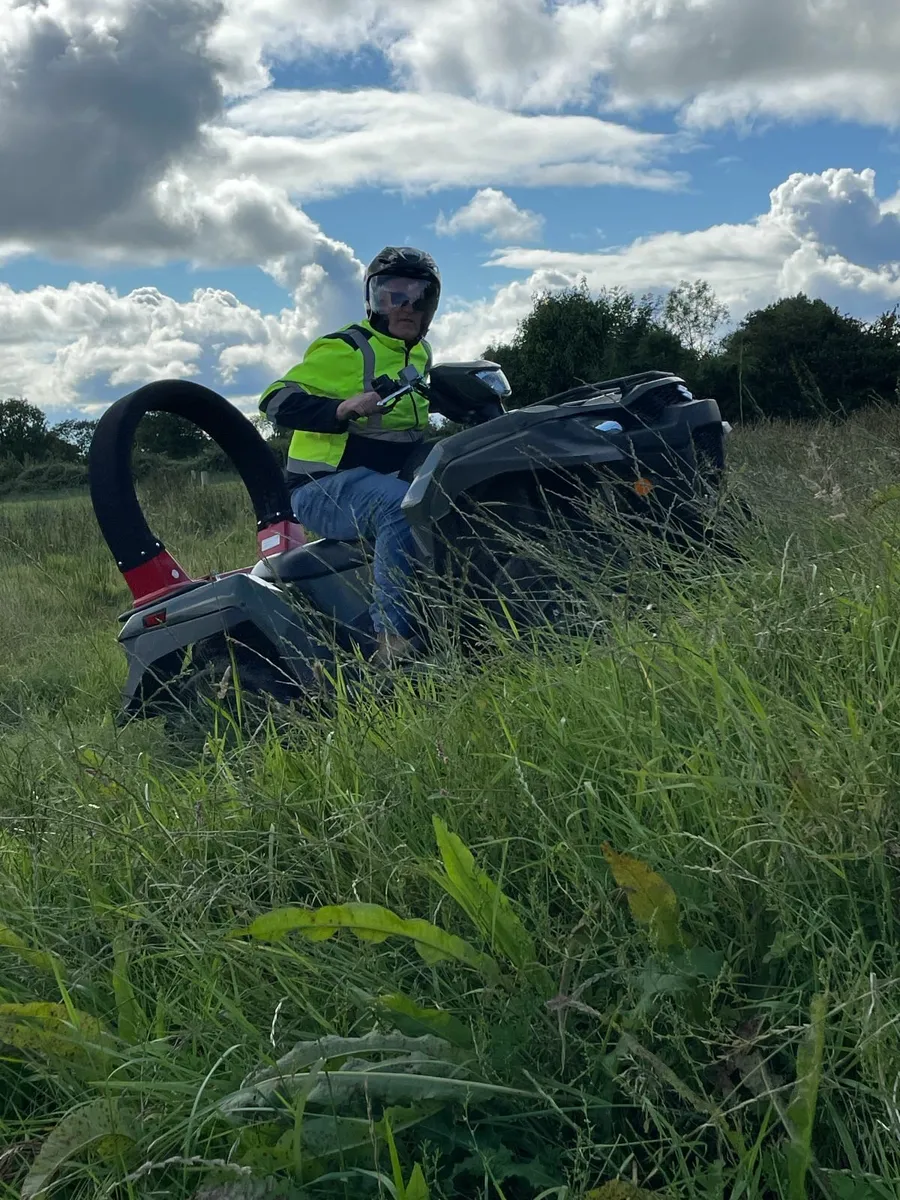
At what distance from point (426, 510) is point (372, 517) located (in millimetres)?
792

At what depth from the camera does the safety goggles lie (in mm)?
4863

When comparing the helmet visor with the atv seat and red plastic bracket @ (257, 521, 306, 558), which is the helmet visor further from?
the atv seat

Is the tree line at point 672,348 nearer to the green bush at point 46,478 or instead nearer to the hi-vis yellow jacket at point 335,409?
the green bush at point 46,478

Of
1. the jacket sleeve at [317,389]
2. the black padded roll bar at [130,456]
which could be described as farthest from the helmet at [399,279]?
the black padded roll bar at [130,456]

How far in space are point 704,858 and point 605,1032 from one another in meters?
0.36

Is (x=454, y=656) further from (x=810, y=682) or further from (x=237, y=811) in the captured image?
(x=810, y=682)

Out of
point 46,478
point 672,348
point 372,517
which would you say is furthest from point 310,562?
point 46,478

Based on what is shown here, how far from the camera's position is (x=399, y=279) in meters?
4.87

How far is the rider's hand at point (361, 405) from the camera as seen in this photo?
439 centimetres

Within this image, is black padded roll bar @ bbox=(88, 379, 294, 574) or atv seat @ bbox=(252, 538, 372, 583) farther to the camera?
atv seat @ bbox=(252, 538, 372, 583)

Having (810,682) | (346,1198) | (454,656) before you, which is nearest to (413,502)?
(454,656)

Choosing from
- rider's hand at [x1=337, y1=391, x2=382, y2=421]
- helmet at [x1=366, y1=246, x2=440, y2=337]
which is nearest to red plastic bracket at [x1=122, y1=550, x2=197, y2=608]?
rider's hand at [x1=337, y1=391, x2=382, y2=421]

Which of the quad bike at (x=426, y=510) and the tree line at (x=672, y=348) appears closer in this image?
the quad bike at (x=426, y=510)

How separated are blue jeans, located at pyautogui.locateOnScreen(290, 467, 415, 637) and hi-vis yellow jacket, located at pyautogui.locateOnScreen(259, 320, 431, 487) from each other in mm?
123
